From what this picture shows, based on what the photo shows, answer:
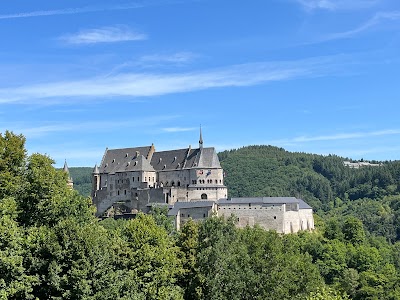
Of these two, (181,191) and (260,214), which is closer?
(260,214)

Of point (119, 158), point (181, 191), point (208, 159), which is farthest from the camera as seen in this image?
point (119, 158)

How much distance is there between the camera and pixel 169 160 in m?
109

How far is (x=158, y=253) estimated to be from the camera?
3953cm

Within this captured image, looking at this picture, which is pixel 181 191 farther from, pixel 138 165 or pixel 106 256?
pixel 106 256

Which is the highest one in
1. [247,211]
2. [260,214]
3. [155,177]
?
[155,177]

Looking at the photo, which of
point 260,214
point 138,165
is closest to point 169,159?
point 138,165

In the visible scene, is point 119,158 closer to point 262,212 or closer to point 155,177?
point 155,177

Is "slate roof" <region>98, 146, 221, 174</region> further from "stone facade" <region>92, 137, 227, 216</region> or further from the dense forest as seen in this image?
the dense forest

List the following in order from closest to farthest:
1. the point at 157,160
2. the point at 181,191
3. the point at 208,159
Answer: the point at 181,191, the point at 208,159, the point at 157,160

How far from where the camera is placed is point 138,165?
109m

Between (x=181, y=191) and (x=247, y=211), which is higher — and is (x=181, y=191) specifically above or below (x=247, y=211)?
above

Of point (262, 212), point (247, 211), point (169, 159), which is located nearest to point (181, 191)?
point (169, 159)

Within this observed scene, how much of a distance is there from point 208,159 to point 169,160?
366 inches

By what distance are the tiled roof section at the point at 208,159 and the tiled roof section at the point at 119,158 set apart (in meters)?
14.7
